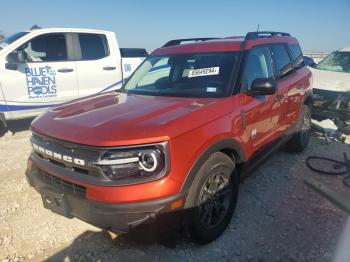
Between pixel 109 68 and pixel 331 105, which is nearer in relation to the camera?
pixel 331 105

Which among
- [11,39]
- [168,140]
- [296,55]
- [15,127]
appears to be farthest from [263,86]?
[15,127]

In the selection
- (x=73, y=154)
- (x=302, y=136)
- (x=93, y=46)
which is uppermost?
(x=93, y=46)

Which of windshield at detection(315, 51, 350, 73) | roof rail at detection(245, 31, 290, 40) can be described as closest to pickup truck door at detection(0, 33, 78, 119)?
roof rail at detection(245, 31, 290, 40)

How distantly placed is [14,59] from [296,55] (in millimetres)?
4917

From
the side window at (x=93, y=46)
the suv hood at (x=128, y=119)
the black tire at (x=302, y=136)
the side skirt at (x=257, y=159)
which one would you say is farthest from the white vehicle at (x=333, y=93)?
the side window at (x=93, y=46)

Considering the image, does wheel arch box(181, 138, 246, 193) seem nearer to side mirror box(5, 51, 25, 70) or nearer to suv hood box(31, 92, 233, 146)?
suv hood box(31, 92, 233, 146)

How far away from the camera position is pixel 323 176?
4625 millimetres

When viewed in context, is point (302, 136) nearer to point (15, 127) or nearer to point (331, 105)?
point (331, 105)

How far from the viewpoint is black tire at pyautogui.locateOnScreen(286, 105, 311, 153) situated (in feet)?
16.9

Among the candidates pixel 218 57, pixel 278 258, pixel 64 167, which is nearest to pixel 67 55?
pixel 218 57

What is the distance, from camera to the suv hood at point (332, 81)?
664 cm

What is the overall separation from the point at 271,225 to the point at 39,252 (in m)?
2.32

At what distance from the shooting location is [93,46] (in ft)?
22.8

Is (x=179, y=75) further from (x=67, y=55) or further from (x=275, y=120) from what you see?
(x=67, y=55)
